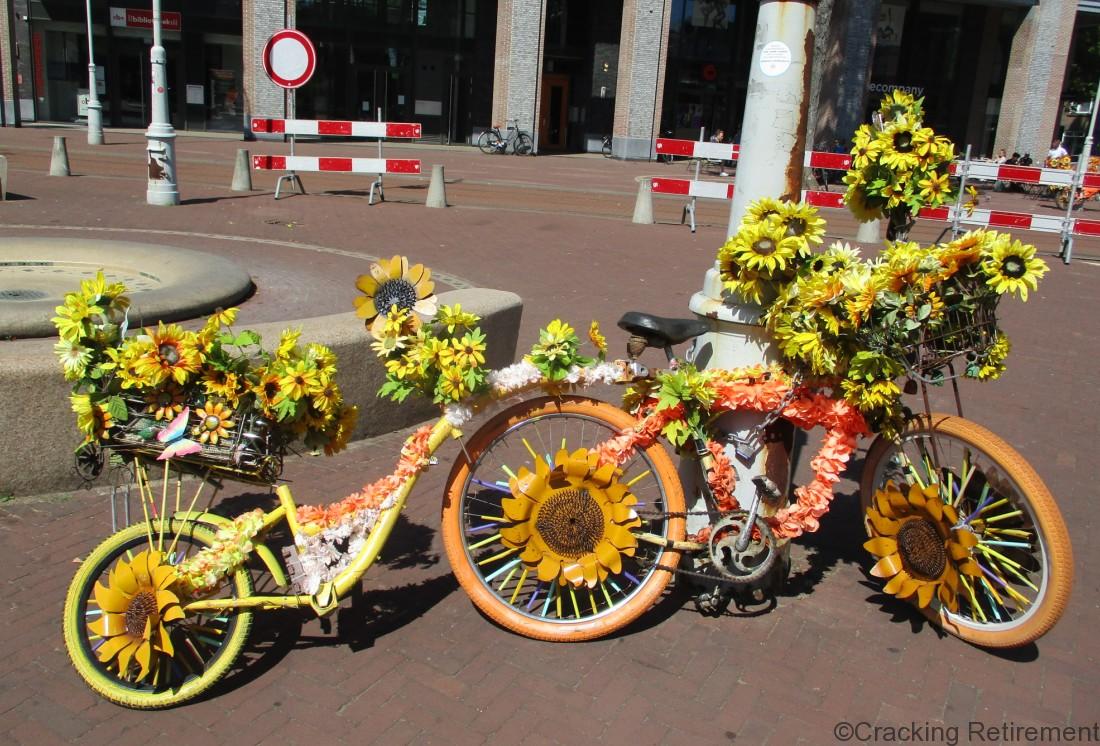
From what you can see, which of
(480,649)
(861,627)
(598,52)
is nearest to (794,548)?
(861,627)

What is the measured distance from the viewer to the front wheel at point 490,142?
33.2 meters

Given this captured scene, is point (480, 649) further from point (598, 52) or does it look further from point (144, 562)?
point (598, 52)

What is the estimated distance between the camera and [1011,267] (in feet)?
10.4

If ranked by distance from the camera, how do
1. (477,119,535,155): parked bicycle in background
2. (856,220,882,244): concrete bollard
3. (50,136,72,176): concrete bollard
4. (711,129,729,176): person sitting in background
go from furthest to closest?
1. (477,119,535,155): parked bicycle in background
2. (711,129,729,176): person sitting in background
3. (50,136,72,176): concrete bollard
4. (856,220,882,244): concrete bollard

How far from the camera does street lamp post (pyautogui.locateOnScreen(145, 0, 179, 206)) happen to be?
13.7 m

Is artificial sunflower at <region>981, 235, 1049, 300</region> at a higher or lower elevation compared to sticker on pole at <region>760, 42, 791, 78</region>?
lower

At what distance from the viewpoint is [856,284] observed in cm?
323

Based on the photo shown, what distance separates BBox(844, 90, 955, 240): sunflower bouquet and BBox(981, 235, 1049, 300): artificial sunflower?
0.57m

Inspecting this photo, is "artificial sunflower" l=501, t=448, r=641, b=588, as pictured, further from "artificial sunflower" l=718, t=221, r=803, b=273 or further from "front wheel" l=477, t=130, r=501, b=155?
"front wheel" l=477, t=130, r=501, b=155

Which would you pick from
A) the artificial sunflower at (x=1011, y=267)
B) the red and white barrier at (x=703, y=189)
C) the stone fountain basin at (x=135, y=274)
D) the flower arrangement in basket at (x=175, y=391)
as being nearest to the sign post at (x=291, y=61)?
the red and white barrier at (x=703, y=189)

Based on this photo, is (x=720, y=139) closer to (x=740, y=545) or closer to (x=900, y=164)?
(x=900, y=164)

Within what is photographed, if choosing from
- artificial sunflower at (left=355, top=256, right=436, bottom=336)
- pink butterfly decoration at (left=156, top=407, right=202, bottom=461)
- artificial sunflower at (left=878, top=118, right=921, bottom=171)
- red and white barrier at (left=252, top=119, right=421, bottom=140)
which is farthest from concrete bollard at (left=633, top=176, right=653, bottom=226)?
pink butterfly decoration at (left=156, top=407, right=202, bottom=461)

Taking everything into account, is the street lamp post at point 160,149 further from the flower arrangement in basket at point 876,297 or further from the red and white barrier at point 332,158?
the flower arrangement in basket at point 876,297

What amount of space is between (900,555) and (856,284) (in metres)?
1.13
